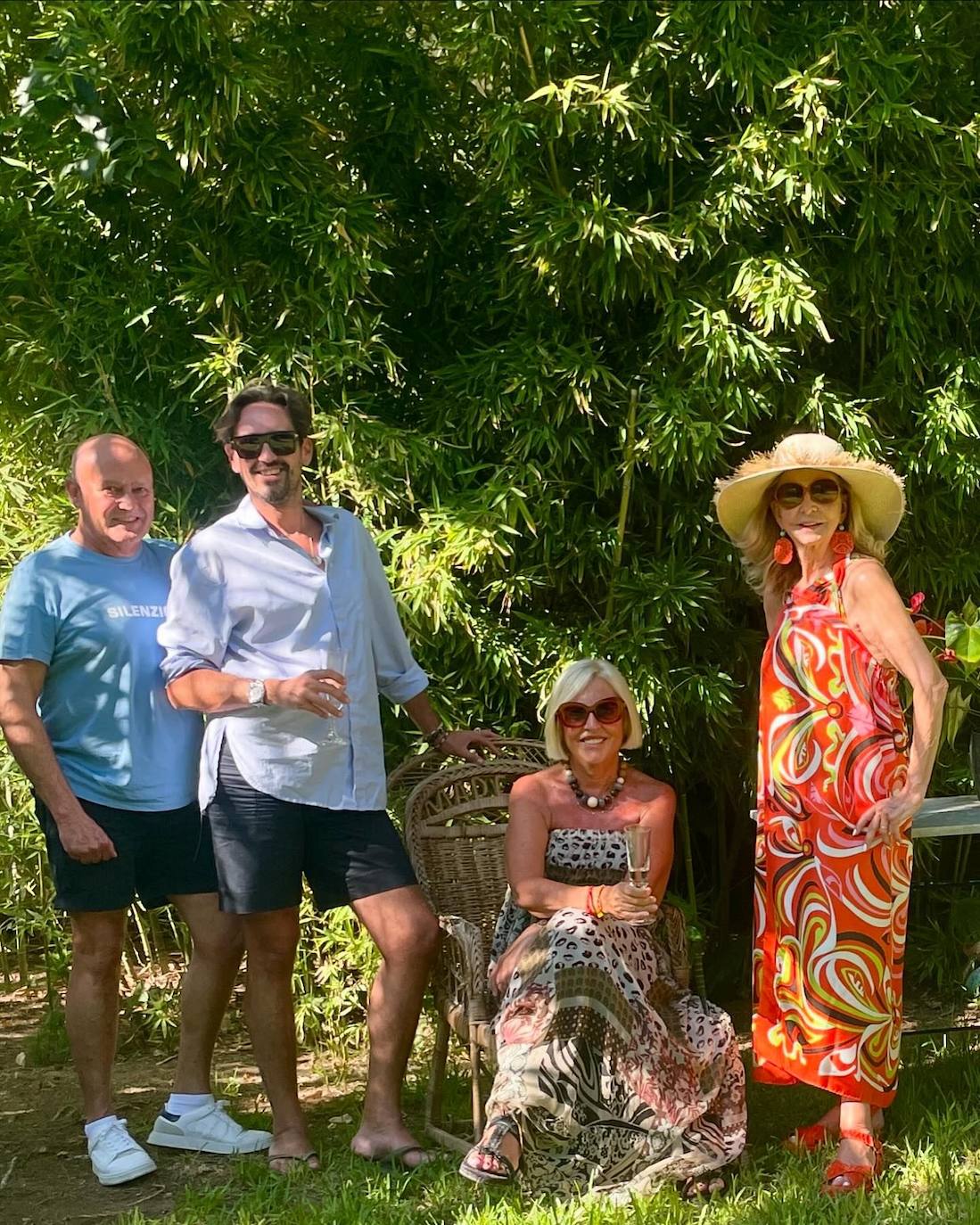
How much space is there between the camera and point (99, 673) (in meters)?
3.48

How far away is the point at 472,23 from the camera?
388 cm

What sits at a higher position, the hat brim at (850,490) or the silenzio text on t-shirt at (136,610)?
→ the hat brim at (850,490)

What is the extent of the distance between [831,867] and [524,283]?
172cm

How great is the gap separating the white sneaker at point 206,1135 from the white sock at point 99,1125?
6.9 inches

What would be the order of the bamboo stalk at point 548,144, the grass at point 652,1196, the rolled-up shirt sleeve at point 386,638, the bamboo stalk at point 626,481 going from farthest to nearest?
the bamboo stalk at point 626,481, the bamboo stalk at point 548,144, the rolled-up shirt sleeve at point 386,638, the grass at point 652,1196

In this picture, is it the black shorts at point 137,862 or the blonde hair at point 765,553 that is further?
the blonde hair at point 765,553

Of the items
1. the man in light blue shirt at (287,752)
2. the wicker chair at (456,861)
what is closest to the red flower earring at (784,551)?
the wicker chair at (456,861)

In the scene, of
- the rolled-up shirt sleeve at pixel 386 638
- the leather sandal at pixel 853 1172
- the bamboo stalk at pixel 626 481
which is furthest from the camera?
the bamboo stalk at pixel 626 481

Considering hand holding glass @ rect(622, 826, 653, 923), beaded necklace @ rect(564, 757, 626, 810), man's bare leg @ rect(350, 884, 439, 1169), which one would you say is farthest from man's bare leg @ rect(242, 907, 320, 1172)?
hand holding glass @ rect(622, 826, 653, 923)

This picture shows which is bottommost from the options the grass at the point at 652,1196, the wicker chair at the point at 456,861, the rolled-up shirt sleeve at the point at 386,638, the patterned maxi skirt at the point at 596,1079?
the grass at the point at 652,1196

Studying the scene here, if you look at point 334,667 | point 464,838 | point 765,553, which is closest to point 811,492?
point 765,553

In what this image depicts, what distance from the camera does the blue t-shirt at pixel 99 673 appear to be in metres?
3.45

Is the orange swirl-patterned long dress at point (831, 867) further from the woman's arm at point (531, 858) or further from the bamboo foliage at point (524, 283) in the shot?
the bamboo foliage at point (524, 283)

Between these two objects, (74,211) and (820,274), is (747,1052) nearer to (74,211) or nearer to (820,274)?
(820,274)
